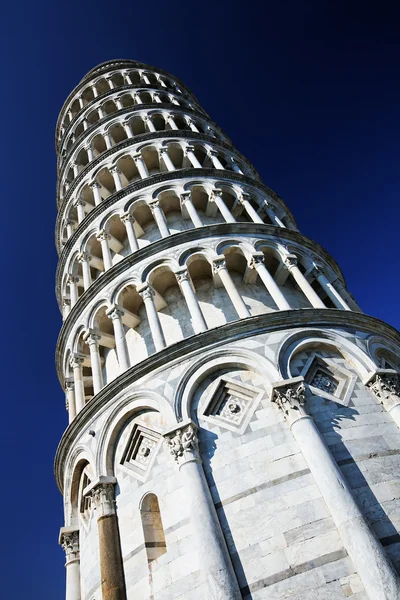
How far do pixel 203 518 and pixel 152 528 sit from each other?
169 cm

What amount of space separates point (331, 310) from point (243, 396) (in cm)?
314

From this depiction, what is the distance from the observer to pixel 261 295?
12.9 meters

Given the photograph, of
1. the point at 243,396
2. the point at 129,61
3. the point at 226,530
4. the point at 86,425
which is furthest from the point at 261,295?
the point at 129,61

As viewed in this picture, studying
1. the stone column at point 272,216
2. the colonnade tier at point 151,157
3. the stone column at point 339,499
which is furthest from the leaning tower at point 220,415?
the colonnade tier at point 151,157

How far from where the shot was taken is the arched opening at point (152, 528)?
882 centimetres

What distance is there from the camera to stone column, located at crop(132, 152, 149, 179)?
58.3 feet

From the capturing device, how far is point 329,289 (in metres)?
13.3

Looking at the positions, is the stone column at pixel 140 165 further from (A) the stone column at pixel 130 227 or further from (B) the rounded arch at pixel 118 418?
(B) the rounded arch at pixel 118 418

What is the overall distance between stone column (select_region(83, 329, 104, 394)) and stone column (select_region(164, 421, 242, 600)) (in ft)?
11.3

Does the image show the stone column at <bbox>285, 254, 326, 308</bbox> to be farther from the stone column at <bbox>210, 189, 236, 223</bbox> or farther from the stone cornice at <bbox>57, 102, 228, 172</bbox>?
the stone cornice at <bbox>57, 102, 228, 172</bbox>

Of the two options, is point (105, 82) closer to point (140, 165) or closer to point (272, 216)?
point (140, 165)

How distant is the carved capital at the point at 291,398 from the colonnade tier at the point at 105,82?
21564mm

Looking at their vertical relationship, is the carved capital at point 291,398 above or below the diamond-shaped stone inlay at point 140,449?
below

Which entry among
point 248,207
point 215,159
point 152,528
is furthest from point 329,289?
point 215,159
